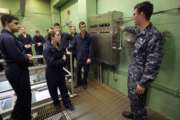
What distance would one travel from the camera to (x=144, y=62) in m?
1.53

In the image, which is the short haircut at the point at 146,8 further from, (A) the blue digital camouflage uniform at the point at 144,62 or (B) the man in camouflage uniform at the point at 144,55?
(A) the blue digital camouflage uniform at the point at 144,62

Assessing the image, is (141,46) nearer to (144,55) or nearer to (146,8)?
A: (144,55)

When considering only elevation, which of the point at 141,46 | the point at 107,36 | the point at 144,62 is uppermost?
the point at 107,36

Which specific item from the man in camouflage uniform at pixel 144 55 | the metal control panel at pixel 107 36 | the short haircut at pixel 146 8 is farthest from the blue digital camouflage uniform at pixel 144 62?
the metal control panel at pixel 107 36

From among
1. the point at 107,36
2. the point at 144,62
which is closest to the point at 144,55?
the point at 144,62

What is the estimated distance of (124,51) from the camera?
9.05ft

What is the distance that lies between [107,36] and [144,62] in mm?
1360

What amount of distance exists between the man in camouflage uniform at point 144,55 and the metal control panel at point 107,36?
3.66 feet

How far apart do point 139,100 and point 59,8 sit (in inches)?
237

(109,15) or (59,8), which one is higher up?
(59,8)

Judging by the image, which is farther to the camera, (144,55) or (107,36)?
(107,36)

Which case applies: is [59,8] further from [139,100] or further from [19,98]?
[139,100]

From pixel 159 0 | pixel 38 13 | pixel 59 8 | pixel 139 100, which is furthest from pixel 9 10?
pixel 139 100

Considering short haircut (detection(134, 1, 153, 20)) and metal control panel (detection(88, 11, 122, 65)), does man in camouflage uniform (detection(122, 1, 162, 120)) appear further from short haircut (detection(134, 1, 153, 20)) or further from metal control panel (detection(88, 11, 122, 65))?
metal control panel (detection(88, 11, 122, 65))
